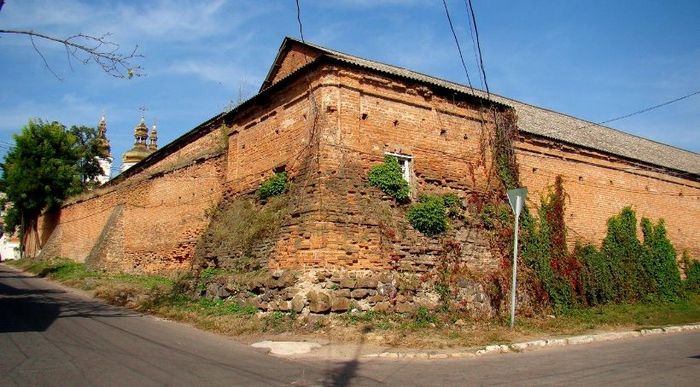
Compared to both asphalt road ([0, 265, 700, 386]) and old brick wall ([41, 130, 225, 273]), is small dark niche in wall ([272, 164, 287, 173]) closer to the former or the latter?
old brick wall ([41, 130, 225, 273])

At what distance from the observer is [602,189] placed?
20031 mm

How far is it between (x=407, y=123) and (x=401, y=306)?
526cm

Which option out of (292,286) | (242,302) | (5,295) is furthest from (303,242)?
(5,295)

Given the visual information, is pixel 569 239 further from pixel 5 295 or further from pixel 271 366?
pixel 5 295

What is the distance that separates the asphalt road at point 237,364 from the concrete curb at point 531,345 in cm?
30

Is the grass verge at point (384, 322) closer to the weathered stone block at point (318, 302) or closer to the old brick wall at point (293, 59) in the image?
the weathered stone block at point (318, 302)

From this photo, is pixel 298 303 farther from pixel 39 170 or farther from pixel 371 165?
pixel 39 170

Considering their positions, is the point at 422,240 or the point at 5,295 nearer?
the point at 422,240

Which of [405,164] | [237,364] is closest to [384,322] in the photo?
[237,364]

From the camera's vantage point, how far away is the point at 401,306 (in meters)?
12.2

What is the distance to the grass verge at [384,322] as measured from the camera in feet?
34.4

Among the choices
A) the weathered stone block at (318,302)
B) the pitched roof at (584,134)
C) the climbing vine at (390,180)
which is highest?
the pitched roof at (584,134)

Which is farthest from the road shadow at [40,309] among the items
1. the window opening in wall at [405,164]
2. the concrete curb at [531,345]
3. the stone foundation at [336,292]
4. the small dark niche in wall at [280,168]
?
the window opening in wall at [405,164]

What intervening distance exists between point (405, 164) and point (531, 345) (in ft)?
19.9
